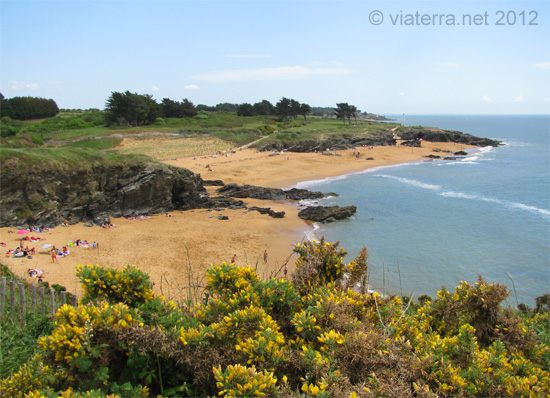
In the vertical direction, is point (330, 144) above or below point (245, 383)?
above

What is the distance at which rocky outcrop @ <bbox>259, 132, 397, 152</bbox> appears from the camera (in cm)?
5159

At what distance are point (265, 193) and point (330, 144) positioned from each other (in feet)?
92.7

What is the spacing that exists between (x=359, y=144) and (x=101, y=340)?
58951 millimetres

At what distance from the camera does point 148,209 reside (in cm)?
2314

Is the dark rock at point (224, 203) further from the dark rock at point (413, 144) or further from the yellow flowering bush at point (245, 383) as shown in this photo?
the dark rock at point (413, 144)

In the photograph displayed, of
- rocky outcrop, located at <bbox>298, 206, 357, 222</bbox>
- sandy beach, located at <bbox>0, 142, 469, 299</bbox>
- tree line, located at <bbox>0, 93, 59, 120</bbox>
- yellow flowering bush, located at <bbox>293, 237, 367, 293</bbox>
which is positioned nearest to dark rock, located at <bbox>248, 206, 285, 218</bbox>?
sandy beach, located at <bbox>0, 142, 469, 299</bbox>

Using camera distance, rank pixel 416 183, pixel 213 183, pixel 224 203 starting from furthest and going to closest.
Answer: pixel 416 183, pixel 213 183, pixel 224 203

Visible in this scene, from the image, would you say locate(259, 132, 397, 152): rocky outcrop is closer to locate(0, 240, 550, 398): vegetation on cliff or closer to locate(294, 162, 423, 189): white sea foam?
locate(294, 162, 423, 189): white sea foam

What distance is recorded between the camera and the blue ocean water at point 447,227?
15.3m

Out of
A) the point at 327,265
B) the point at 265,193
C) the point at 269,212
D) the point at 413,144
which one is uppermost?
the point at 413,144

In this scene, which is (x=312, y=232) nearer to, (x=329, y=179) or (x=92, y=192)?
(x=92, y=192)

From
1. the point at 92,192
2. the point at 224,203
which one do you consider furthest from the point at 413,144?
the point at 92,192

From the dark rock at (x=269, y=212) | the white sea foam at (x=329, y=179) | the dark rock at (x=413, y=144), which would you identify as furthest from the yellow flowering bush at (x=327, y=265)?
the dark rock at (x=413, y=144)

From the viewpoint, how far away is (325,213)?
2356cm
